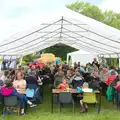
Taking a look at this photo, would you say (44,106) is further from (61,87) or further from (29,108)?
(61,87)

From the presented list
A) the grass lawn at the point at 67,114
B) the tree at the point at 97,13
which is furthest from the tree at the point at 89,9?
the grass lawn at the point at 67,114

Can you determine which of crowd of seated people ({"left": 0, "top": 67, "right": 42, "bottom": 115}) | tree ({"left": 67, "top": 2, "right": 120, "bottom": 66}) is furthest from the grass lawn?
tree ({"left": 67, "top": 2, "right": 120, "bottom": 66})

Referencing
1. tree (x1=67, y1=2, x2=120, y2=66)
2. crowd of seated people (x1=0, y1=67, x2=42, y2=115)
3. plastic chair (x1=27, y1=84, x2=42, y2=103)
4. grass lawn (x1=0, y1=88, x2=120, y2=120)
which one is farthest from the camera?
tree (x1=67, y1=2, x2=120, y2=66)

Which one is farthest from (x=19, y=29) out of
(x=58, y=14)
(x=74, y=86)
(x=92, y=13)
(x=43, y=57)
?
(x=92, y=13)

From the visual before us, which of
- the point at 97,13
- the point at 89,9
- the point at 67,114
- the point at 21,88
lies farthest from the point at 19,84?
the point at 89,9

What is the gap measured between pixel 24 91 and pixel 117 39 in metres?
3.44

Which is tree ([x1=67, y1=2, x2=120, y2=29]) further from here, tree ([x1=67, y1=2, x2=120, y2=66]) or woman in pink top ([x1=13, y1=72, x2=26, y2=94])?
woman in pink top ([x1=13, y1=72, x2=26, y2=94])

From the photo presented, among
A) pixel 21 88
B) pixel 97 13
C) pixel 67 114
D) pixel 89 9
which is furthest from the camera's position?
pixel 89 9

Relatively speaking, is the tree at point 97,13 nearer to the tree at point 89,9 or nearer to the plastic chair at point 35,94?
the tree at point 89,9

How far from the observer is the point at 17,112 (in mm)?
8602

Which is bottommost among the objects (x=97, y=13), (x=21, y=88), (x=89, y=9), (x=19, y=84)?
(x=21, y=88)

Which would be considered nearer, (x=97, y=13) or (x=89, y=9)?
(x=97, y=13)

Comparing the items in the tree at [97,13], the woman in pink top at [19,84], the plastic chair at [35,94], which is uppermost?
the tree at [97,13]

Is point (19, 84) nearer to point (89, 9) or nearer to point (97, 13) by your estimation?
point (97, 13)
